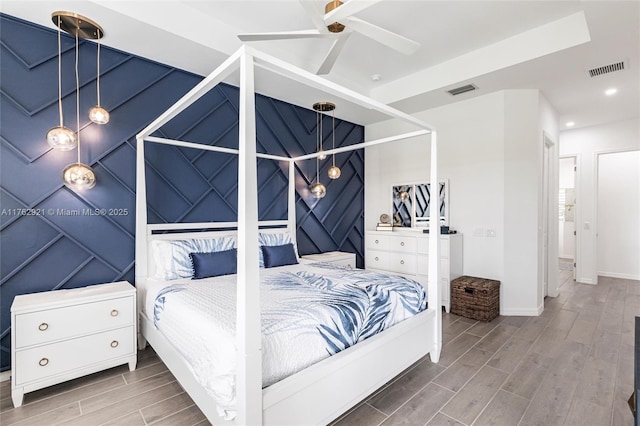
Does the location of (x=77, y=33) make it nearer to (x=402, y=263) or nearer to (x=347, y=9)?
(x=347, y=9)

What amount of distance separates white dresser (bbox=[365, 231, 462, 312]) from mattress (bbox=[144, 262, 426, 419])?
1.60m

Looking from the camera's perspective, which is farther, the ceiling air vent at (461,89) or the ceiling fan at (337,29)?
the ceiling air vent at (461,89)

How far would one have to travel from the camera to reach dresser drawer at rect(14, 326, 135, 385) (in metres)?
2.13

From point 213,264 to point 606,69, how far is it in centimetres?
471

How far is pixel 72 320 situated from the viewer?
7.54ft

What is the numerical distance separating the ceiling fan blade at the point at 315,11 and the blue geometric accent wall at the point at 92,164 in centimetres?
188

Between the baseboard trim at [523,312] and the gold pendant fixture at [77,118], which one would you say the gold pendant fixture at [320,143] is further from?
the baseboard trim at [523,312]

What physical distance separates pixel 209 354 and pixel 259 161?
9.40 feet

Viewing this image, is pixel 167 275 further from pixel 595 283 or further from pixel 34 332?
pixel 595 283

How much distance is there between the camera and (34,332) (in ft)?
7.06

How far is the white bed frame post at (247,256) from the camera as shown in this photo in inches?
52.9

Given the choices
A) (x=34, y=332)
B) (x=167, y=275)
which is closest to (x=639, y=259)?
(x=167, y=275)

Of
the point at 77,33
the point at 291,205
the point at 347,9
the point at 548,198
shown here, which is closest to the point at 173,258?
the point at 291,205

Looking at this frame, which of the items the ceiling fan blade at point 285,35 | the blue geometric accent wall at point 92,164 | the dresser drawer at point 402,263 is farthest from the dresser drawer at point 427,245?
the ceiling fan blade at point 285,35
